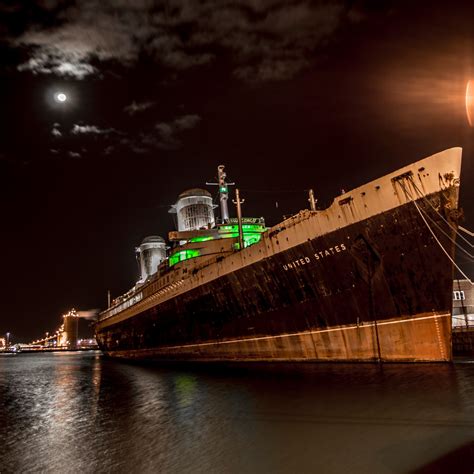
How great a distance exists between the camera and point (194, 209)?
130ft

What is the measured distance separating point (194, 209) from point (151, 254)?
55.7ft

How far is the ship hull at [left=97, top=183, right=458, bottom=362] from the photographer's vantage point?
14102 mm

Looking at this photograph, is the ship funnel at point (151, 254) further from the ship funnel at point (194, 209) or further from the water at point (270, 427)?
the water at point (270, 427)

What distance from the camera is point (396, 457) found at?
6.23 metres

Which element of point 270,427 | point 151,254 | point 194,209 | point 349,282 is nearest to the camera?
point 270,427

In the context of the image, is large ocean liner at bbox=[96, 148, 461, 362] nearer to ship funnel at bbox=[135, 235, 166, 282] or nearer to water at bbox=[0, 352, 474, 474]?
water at bbox=[0, 352, 474, 474]

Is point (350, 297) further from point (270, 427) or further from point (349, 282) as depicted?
point (270, 427)

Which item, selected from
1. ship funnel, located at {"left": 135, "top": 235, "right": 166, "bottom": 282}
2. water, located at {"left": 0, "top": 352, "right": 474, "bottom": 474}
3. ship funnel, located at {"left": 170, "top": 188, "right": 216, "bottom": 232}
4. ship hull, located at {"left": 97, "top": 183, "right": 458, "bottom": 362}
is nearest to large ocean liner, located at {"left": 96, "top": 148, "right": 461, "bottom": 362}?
ship hull, located at {"left": 97, "top": 183, "right": 458, "bottom": 362}

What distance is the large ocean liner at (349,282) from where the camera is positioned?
14000 millimetres

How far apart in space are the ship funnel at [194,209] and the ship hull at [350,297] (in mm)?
16823

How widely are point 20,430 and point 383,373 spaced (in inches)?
460

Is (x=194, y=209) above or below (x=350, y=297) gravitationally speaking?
above

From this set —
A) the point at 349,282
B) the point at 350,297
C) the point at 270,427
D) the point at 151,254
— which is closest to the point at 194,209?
the point at 151,254

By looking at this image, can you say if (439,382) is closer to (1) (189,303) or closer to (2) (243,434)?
(2) (243,434)
